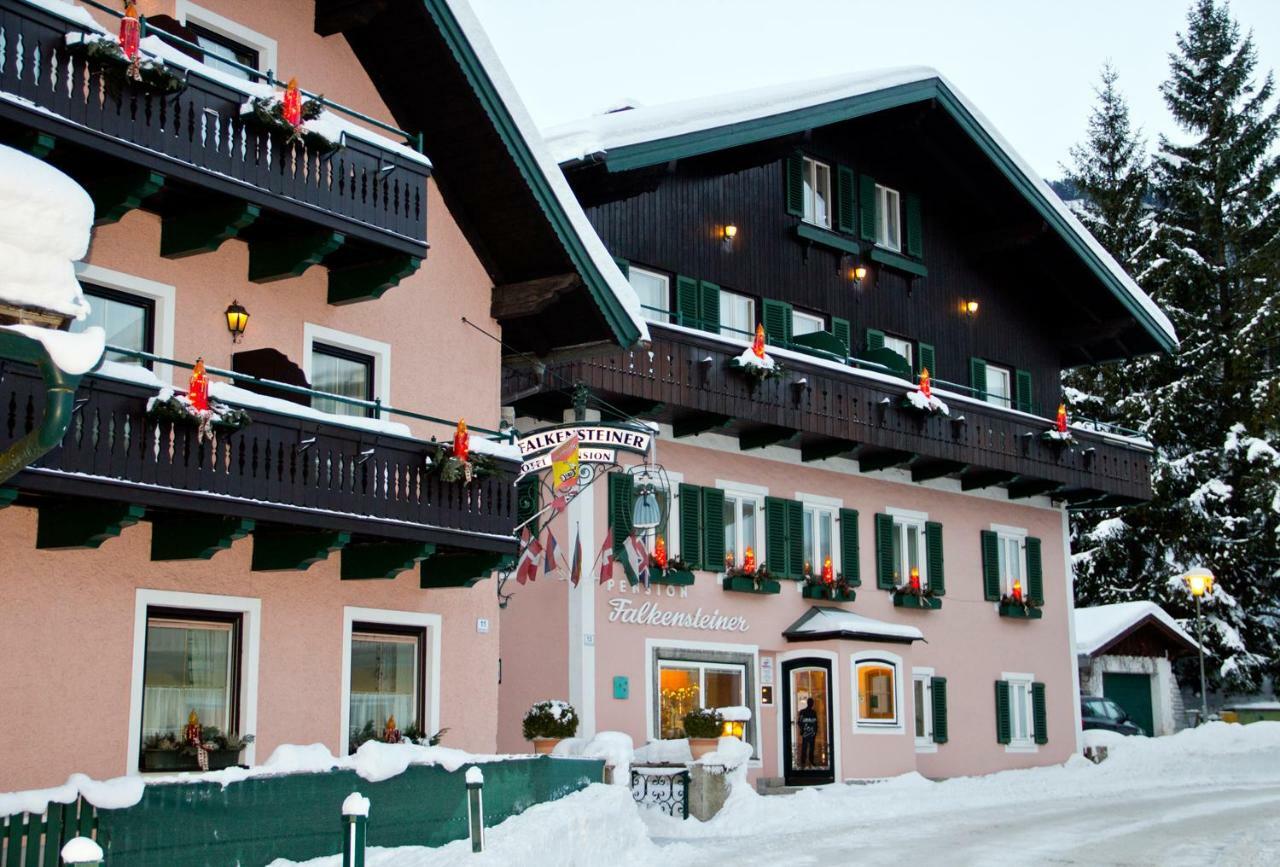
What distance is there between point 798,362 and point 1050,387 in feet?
34.9

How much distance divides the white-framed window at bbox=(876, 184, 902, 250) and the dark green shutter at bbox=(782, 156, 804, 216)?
2.66m

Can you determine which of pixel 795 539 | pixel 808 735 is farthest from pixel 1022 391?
pixel 808 735

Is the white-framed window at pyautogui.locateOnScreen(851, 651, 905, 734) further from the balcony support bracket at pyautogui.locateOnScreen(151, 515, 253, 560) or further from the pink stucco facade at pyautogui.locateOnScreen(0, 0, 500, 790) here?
the balcony support bracket at pyautogui.locateOnScreen(151, 515, 253, 560)

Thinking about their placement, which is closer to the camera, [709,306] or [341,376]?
[341,376]

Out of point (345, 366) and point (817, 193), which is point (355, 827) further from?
point (817, 193)

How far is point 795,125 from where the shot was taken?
2658cm

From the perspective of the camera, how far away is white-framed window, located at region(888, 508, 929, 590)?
96.4ft

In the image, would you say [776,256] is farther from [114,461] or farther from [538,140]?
[114,461]

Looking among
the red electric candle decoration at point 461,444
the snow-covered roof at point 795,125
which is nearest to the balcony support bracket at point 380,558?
the red electric candle decoration at point 461,444

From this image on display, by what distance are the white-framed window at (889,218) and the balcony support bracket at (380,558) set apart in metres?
15.4

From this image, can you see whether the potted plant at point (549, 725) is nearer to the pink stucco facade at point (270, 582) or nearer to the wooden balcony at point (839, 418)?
the pink stucco facade at point (270, 582)

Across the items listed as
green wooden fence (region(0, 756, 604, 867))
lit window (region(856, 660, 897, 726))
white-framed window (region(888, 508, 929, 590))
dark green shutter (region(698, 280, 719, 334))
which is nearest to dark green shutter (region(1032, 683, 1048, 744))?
white-framed window (region(888, 508, 929, 590))

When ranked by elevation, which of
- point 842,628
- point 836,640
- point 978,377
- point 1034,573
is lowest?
point 836,640

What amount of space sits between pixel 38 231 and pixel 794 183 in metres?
23.2
